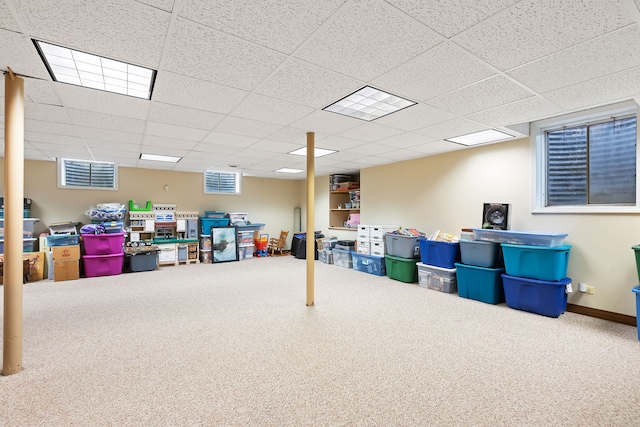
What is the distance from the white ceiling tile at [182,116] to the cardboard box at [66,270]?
3.79 meters

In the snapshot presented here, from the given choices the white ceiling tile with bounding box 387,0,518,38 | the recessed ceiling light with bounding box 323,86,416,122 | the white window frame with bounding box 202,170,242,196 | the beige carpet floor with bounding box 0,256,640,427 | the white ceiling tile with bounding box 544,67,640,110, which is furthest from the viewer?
the white window frame with bounding box 202,170,242,196

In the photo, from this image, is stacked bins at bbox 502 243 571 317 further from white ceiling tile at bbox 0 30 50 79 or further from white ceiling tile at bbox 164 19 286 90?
white ceiling tile at bbox 0 30 50 79

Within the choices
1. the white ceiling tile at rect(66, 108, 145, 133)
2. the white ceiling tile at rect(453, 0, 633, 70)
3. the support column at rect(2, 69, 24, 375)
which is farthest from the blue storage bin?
the white ceiling tile at rect(453, 0, 633, 70)

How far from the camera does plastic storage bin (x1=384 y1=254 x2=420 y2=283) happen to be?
5.25 m

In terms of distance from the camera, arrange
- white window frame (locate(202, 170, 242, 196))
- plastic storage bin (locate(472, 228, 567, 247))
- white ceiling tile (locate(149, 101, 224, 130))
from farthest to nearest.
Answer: white window frame (locate(202, 170, 242, 196))
plastic storage bin (locate(472, 228, 567, 247))
white ceiling tile (locate(149, 101, 224, 130))

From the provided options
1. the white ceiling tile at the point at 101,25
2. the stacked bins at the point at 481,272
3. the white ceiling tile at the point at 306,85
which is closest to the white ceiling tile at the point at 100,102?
the white ceiling tile at the point at 101,25

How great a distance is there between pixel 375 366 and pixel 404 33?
243 centimetres

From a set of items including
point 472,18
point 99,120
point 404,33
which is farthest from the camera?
point 99,120

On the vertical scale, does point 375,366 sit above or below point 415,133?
below

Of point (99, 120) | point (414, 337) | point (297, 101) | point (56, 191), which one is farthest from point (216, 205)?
point (414, 337)

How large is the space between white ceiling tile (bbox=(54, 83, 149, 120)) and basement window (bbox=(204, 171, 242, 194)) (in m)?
4.73

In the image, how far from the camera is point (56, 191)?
20.3 feet

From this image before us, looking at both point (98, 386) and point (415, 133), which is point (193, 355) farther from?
point (415, 133)

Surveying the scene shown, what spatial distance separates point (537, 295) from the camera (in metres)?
3.60
